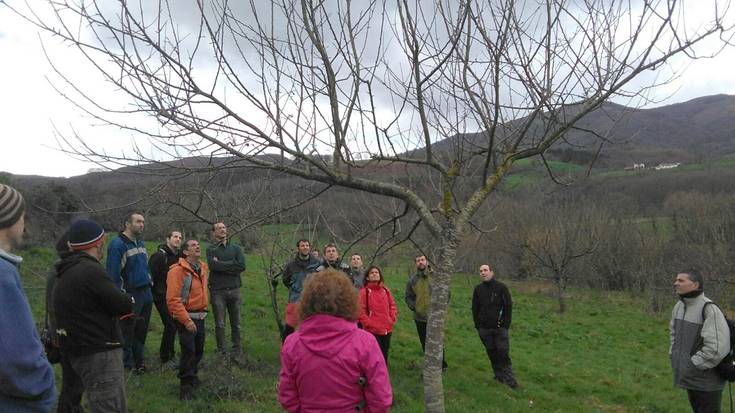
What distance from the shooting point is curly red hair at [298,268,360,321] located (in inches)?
109

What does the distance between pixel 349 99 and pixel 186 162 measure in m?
1.28

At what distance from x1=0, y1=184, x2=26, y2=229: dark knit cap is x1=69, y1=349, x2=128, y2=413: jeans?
164cm

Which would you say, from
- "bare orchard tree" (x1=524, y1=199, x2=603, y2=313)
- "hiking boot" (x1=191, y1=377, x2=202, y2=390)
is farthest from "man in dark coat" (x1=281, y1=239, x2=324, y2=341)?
"bare orchard tree" (x1=524, y1=199, x2=603, y2=313)

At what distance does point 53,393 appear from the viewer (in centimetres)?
228

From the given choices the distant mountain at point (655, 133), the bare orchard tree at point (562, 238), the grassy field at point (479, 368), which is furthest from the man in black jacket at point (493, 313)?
the bare orchard tree at point (562, 238)

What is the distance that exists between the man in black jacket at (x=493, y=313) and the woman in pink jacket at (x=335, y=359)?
6.02 meters

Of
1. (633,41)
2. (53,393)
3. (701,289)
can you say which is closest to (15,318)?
(53,393)

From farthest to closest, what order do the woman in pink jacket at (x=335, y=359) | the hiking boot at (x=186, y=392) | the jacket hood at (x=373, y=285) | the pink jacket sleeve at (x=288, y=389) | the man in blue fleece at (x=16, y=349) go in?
the jacket hood at (x=373, y=285), the hiking boot at (x=186, y=392), the pink jacket sleeve at (x=288, y=389), the woman in pink jacket at (x=335, y=359), the man in blue fleece at (x=16, y=349)

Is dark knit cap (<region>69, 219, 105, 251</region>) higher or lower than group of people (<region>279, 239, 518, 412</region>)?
higher

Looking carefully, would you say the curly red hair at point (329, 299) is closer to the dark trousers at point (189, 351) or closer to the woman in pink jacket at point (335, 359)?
the woman in pink jacket at point (335, 359)

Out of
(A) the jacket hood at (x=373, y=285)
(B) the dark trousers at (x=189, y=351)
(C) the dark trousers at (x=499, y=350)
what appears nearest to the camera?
(B) the dark trousers at (x=189, y=351)

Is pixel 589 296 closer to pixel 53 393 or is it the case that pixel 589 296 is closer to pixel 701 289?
pixel 701 289

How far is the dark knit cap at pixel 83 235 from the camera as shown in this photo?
12.0ft

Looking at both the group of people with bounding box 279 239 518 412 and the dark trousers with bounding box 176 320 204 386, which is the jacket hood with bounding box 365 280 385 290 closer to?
the dark trousers with bounding box 176 320 204 386
